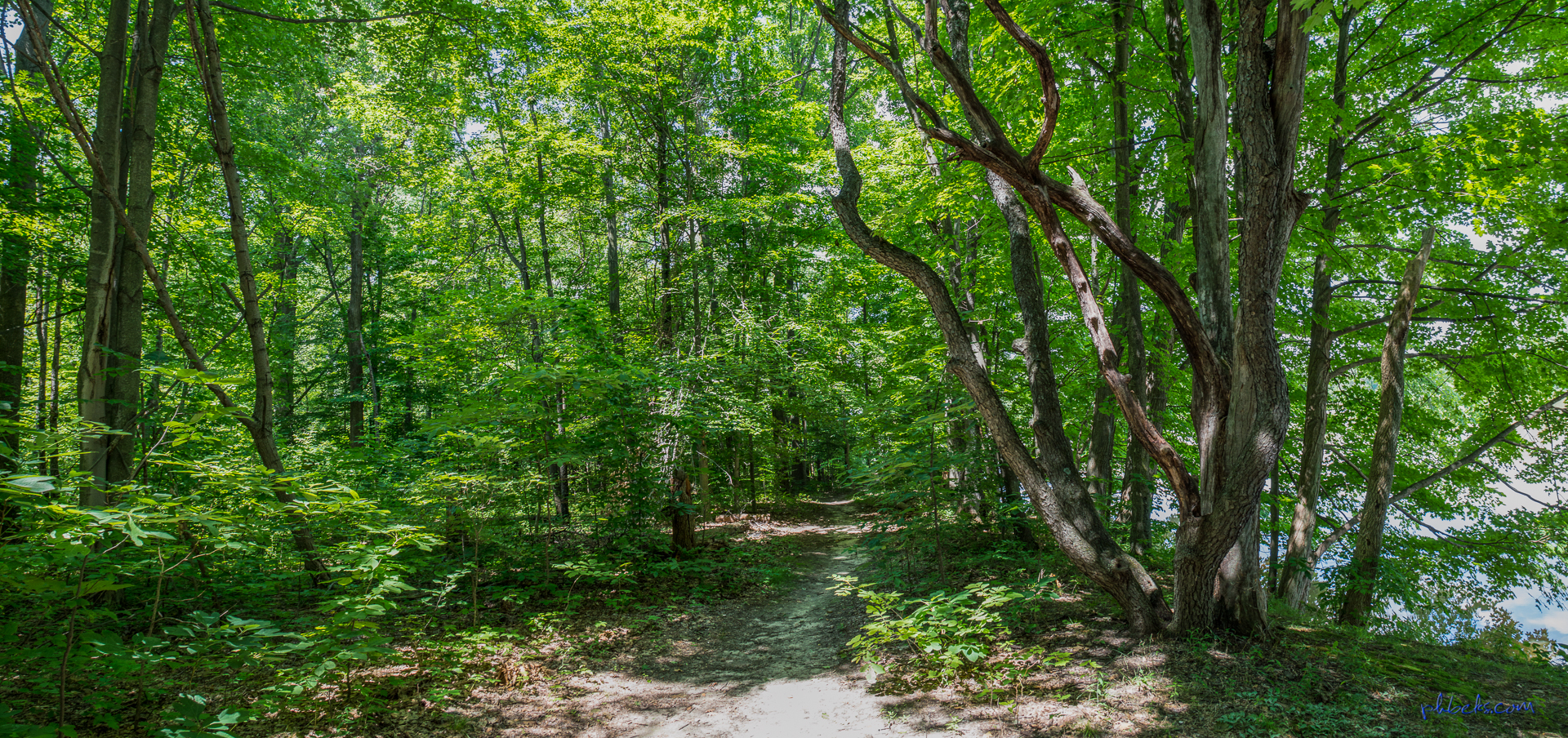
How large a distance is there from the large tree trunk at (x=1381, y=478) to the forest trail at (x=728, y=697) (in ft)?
16.1

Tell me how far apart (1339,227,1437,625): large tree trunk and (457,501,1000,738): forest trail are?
4.92m

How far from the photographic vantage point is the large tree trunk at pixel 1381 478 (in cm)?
621

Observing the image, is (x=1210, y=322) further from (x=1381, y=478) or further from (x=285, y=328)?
(x=285, y=328)

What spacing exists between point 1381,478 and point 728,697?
6706mm

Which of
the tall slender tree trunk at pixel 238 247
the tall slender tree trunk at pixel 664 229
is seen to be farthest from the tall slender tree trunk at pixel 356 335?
the tall slender tree trunk at pixel 238 247

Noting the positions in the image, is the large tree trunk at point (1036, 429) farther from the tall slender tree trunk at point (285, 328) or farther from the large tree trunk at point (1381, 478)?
the tall slender tree trunk at point (285, 328)

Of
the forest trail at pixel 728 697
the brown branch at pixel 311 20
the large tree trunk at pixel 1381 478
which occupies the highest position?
the brown branch at pixel 311 20

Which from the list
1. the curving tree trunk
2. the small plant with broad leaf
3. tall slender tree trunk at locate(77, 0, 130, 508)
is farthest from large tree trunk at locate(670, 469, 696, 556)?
tall slender tree trunk at locate(77, 0, 130, 508)

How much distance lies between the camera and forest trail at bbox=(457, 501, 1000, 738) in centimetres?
403

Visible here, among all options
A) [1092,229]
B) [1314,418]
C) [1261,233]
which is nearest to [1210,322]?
[1261,233]

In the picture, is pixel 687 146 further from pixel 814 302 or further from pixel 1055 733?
pixel 1055 733

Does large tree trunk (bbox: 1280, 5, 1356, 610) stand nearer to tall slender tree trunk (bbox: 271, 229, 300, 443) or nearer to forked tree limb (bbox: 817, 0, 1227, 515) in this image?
forked tree limb (bbox: 817, 0, 1227, 515)

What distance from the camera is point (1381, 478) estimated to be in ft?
20.8

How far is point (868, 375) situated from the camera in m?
15.4
